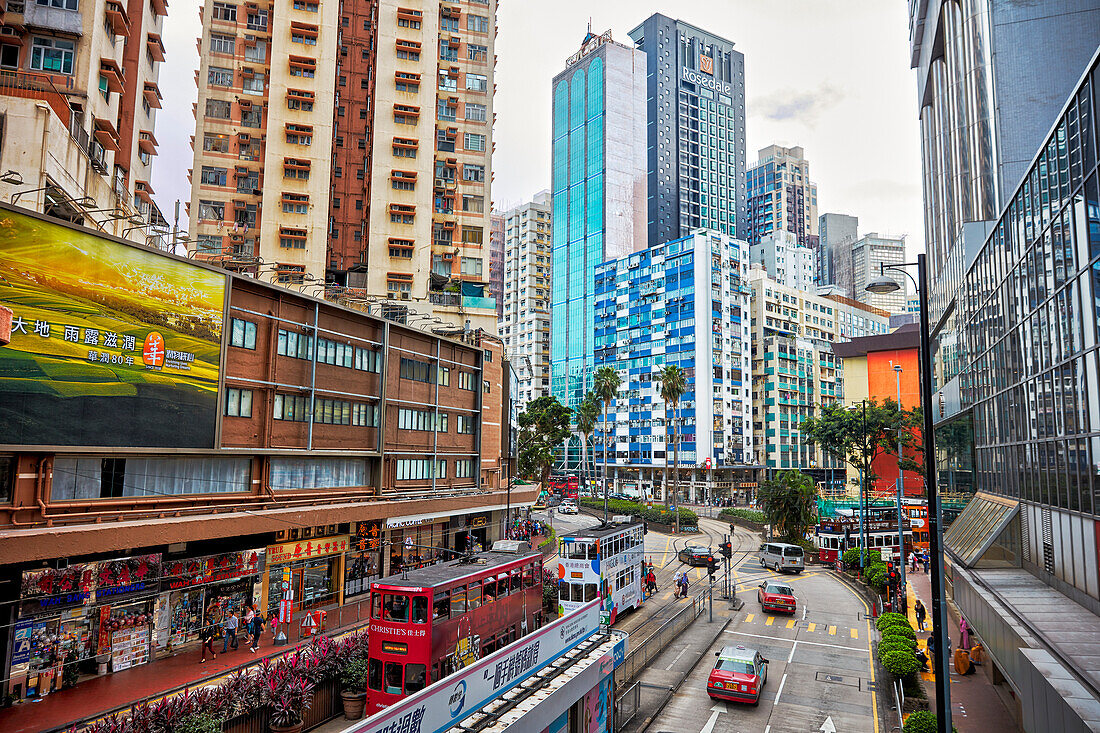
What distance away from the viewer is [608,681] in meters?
18.9

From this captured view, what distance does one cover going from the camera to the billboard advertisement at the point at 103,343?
2139 cm

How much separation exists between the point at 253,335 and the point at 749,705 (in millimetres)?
24382

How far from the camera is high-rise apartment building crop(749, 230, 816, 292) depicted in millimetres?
142500

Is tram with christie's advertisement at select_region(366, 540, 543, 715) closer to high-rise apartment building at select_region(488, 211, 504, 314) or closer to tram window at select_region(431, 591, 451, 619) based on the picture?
tram window at select_region(431, 591, 451, 619)

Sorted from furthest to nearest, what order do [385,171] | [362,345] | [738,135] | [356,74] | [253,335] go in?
[738,135]
[356,74]
[385,171]
[362,345]
[253,335]

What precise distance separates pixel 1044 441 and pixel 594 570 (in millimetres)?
17954

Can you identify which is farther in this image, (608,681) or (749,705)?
(749,705)

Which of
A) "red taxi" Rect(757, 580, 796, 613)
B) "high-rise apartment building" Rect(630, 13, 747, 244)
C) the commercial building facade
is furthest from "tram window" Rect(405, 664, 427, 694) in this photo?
"high-rise apartment building" Rect(630, 13, 747, 244)

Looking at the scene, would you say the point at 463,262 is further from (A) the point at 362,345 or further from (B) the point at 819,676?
(B) the point at 819,676

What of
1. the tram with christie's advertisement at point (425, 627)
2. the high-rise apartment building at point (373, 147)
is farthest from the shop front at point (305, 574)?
the high-rise apartment building at point (373, 147)

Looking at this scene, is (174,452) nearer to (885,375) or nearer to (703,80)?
(885,375)

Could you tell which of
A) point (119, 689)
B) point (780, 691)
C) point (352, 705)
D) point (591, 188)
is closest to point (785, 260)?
point (591, 188)

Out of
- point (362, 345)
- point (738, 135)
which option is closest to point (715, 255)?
point (738, 135)

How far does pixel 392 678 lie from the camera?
1877cm
